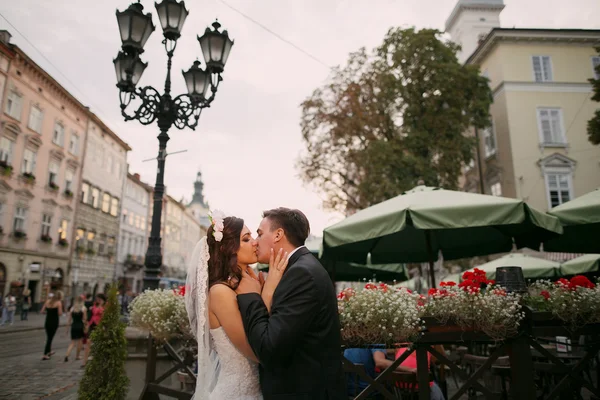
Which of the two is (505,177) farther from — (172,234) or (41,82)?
(172,234)

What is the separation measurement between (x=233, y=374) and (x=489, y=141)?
99.5ft

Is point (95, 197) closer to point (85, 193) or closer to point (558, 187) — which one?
point (85, 193)

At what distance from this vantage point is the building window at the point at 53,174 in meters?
32.1

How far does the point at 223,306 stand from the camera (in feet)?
8.29

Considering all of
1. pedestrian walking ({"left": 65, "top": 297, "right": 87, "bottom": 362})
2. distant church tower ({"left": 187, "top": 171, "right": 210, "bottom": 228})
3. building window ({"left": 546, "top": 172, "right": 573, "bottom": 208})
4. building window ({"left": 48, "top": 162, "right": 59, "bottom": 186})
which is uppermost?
distant church tower ({"left": 187, "top": 171, "right": 210, "bottom": 228})

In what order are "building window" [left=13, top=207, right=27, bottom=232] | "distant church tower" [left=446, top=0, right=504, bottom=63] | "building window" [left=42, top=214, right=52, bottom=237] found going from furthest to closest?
"distant church tower" [left=446, top=0, right=504, bottom=63] → "building window" [left=42, top=214, right=52, bottom=237] → "building window" [left=13, top=207, right=27, bottom=232]

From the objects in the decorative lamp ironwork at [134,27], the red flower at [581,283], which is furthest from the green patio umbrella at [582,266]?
the decorative lamp ironwork at [134,27]

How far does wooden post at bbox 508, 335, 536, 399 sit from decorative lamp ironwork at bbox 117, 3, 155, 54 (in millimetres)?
7542

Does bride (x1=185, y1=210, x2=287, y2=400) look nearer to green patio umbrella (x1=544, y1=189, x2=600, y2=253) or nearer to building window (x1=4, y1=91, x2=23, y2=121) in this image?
green patio umbrella (x1=544, y1=189, x2=600, y2=253)

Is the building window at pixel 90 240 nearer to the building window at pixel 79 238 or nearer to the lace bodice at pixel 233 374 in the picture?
the building window at pixel 79 238

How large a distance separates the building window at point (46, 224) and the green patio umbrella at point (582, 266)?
33.4m

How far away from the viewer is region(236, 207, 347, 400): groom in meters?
2.22

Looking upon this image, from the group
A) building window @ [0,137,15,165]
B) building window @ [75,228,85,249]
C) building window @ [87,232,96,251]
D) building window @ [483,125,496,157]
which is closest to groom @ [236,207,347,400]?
building window @ [483,125,496,157]

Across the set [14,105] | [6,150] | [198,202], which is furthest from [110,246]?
[198,202]
